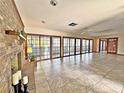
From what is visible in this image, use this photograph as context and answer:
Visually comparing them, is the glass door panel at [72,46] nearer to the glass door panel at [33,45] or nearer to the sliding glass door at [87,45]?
the sliding glass door at [87,45]

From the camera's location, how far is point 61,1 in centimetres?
334

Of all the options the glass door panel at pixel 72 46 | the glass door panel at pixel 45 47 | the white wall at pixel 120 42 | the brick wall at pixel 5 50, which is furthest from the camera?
the white wall at pixel 120 42

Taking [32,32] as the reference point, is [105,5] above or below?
above

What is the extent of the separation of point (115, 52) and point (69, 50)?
659cm

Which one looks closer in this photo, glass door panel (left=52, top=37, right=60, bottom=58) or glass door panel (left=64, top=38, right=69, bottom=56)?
glass door panel (left=52, top=37, right=60, bottom=58)

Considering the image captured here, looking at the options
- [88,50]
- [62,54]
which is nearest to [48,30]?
[62,54]

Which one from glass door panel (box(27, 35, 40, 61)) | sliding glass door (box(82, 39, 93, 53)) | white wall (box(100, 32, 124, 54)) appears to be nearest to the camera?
glass door panel (box(27, 35, 40, 61))

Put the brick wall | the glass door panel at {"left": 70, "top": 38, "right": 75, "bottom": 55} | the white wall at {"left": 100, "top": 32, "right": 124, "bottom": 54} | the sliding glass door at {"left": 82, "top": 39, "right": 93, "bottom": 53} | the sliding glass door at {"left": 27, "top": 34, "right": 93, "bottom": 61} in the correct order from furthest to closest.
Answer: the sliding glass door at {"left": 82, "top": 39, "right": 93, "bottom": 53} → the white wall at {"left": 100, "top": 32, "right": 124, "bottom": 54} → the glass door panel at {"left": 70, "top": 38, "right": 75, "bottom": 55} → the sliding glass door at {"left": 27, "top": 34, "right": 93, "bottom": 61} → the brick wall

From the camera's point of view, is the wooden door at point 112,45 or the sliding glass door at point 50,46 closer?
the sliding glass door at point 50,46

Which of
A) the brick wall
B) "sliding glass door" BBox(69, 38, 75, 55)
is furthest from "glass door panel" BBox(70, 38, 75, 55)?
the brick wall

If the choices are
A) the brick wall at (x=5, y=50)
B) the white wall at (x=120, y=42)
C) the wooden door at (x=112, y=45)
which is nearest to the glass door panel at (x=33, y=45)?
the brick wall at (x=5, y=50)

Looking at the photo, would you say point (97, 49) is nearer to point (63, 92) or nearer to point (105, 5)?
point (105, 5)

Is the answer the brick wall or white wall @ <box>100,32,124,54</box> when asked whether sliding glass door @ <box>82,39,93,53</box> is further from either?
the brick wall

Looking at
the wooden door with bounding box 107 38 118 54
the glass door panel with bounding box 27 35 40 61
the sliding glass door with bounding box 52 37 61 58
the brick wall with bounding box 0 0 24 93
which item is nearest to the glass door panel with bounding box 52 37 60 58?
the sliding glass door with bounding box 52 37 61 58
